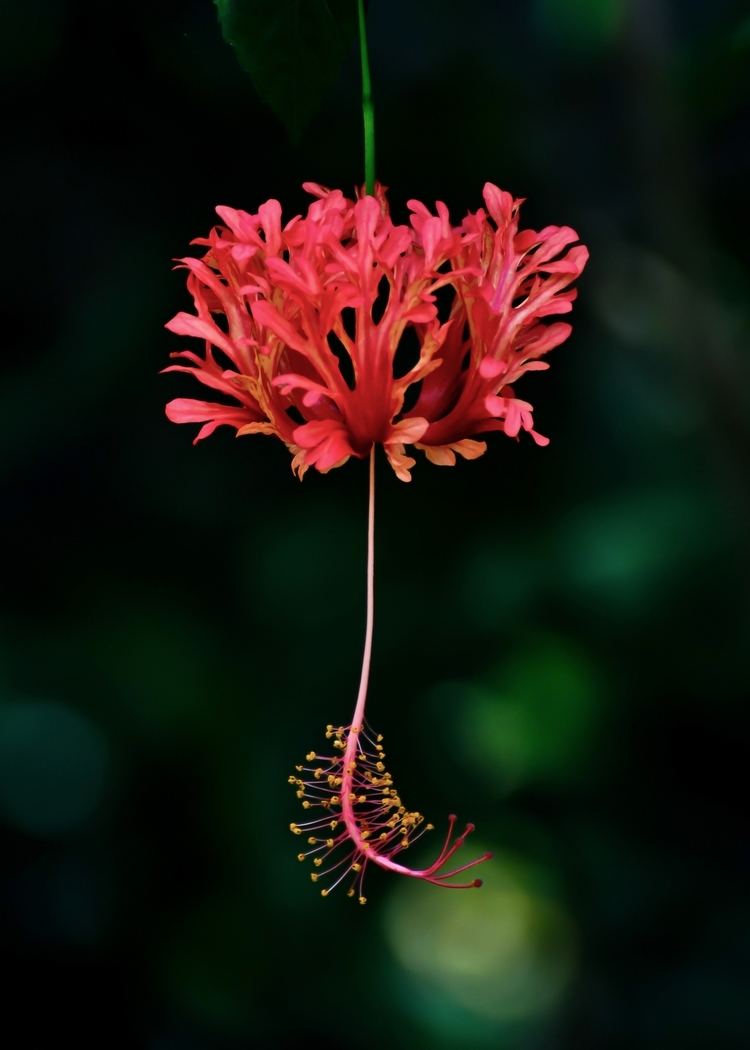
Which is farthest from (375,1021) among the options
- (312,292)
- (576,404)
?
(312,292)

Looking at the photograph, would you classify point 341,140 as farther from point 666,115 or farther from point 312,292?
point 312,292

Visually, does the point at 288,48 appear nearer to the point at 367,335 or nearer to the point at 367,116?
the point at 367,116

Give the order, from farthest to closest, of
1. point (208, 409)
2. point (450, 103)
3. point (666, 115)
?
point (450, 103) → point (666, 115) → point (208, 409)

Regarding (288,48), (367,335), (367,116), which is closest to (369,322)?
(367,335)

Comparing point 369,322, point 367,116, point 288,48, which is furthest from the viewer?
point 288,48

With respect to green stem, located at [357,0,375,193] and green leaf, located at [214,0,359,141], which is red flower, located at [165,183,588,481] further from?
green leaf, located at [214,0,359,141]

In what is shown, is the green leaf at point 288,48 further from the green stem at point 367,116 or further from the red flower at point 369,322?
the red flower at point 369,322
